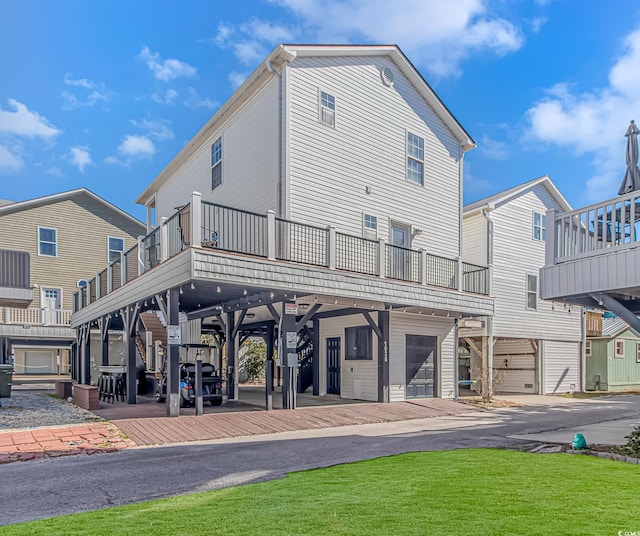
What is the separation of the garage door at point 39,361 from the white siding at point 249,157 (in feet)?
62.0

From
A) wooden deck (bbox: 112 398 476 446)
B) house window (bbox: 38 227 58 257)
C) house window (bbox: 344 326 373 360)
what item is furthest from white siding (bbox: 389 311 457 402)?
house window (bbox: 38 227 58 257)

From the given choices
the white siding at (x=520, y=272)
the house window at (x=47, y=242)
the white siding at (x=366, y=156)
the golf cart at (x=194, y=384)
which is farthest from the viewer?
the house window at (x=47, y=242)

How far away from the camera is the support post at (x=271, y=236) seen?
40.5 feet

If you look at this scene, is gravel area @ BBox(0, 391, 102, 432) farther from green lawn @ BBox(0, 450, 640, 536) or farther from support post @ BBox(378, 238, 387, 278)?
support post @ BBox(378, 238, 387, 278)

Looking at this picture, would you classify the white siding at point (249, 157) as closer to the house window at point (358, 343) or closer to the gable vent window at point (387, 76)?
the gable vent window at point (387, 76)

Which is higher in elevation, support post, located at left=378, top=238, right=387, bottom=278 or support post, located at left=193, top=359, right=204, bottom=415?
support post, located at left=378, top=238, right=387, bottom=278

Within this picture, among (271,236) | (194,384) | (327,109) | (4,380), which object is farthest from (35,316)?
(271,236)

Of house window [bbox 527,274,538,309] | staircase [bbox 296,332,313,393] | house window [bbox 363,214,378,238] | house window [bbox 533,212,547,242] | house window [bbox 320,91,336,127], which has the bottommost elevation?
staircase [bbox 296,332,313,393]

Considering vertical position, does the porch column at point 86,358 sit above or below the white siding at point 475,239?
below

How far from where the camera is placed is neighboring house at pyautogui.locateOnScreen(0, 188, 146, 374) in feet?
88.1

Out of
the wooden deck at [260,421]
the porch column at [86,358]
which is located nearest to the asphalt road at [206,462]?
the wooden deck at [260,421]

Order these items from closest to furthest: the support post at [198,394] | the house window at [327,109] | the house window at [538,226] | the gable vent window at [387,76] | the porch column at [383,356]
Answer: the support post at [198,394]
the house window at [327,109]
the porch column at [383,356]
the gable vent window at [387,76]
the house window at [538,226]

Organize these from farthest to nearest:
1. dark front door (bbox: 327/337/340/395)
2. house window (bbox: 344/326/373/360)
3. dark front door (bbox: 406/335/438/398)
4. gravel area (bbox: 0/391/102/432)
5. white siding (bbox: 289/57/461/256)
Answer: dark front door (bbox: 327/337/340/395) < dark front door (bbox: 406/335/438/398) < house window (bbox: 344/326/373/360) < white siding (bbox: 289/57/461/256) < gravel area (bbox: 0/391/102/432)

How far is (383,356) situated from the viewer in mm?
16250
